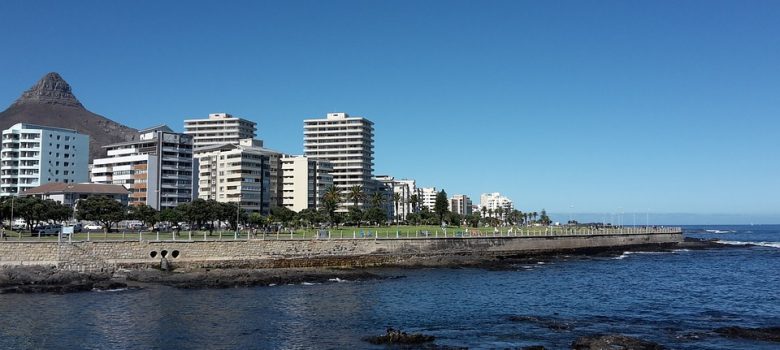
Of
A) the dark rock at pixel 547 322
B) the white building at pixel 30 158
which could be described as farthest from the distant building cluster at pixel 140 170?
the dark rock at pixel 547 322

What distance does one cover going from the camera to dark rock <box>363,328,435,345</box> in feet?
97.9

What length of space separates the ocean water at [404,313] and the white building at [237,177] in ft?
332

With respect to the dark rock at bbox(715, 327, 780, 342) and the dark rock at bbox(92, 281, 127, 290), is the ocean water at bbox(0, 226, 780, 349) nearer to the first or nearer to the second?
the dark rock at bbox(715, 327, 780, 342)

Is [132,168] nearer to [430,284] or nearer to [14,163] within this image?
[14,163]

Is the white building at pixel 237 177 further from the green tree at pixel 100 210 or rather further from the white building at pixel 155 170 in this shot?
the green tree at pixel 100 210

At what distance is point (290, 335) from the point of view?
3209cm

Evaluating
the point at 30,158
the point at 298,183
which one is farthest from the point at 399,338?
the point at 298,183

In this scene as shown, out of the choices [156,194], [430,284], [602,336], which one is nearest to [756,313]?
[602,336]

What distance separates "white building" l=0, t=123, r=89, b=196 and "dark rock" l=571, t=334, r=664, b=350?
467ft

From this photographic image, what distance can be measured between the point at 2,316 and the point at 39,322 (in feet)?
11.5

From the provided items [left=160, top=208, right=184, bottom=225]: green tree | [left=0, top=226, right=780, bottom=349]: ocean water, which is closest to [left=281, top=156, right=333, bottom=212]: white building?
[left=160, top=208, right=184, bottom=225]: green tree

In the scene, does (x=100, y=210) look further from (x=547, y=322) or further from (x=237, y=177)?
(x=237, y=177)

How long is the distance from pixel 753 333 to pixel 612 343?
30.3 ft

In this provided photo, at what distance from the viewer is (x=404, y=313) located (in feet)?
129
